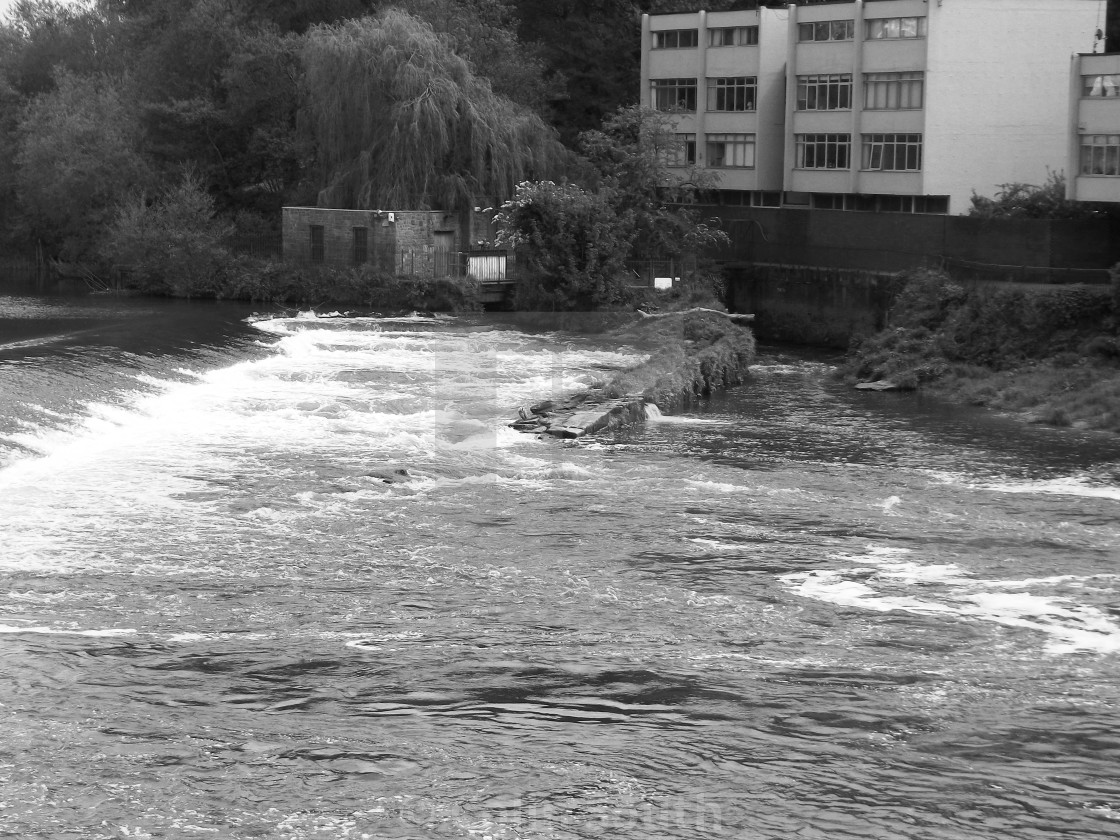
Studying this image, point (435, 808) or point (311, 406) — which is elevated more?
point (311, 406)

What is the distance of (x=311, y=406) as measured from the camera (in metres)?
30.2

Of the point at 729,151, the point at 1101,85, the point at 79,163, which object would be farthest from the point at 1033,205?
the point at 79,163

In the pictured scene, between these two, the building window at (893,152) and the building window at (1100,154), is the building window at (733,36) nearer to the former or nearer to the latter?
the building window at (893,152)

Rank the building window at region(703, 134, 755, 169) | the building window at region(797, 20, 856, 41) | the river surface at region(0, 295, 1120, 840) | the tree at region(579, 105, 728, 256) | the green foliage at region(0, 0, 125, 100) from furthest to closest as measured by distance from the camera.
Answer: the green foliage at region(0, 0, 125, 100) → the building window at region(703, 134, 755, 169) → the building window at region(797, 20, 856, 41) → the tree at region(579, 105, 728, 256) → the river surface at region(0, 295, 1120, 840)

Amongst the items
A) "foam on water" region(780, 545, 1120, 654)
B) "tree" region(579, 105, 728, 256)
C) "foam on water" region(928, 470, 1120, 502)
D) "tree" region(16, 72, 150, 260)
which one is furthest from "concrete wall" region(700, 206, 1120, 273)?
"foam on water" region(780, 545, 1120, 654)

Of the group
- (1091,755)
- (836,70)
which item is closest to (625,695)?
(1091,755)

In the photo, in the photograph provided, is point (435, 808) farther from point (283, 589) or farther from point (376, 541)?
point (376, 541)

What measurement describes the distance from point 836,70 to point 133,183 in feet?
98.1

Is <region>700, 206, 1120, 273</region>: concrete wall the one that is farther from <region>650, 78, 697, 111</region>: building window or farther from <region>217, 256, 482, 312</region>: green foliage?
<region>217, 256, 482, 312</region>: green foliage

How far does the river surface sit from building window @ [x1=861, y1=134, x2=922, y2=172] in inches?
1004

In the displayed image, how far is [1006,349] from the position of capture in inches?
1532

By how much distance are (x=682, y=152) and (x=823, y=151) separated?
718cm

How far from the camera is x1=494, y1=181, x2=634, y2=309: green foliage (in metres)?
48.3

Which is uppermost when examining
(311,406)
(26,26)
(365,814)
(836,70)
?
(26,26)
